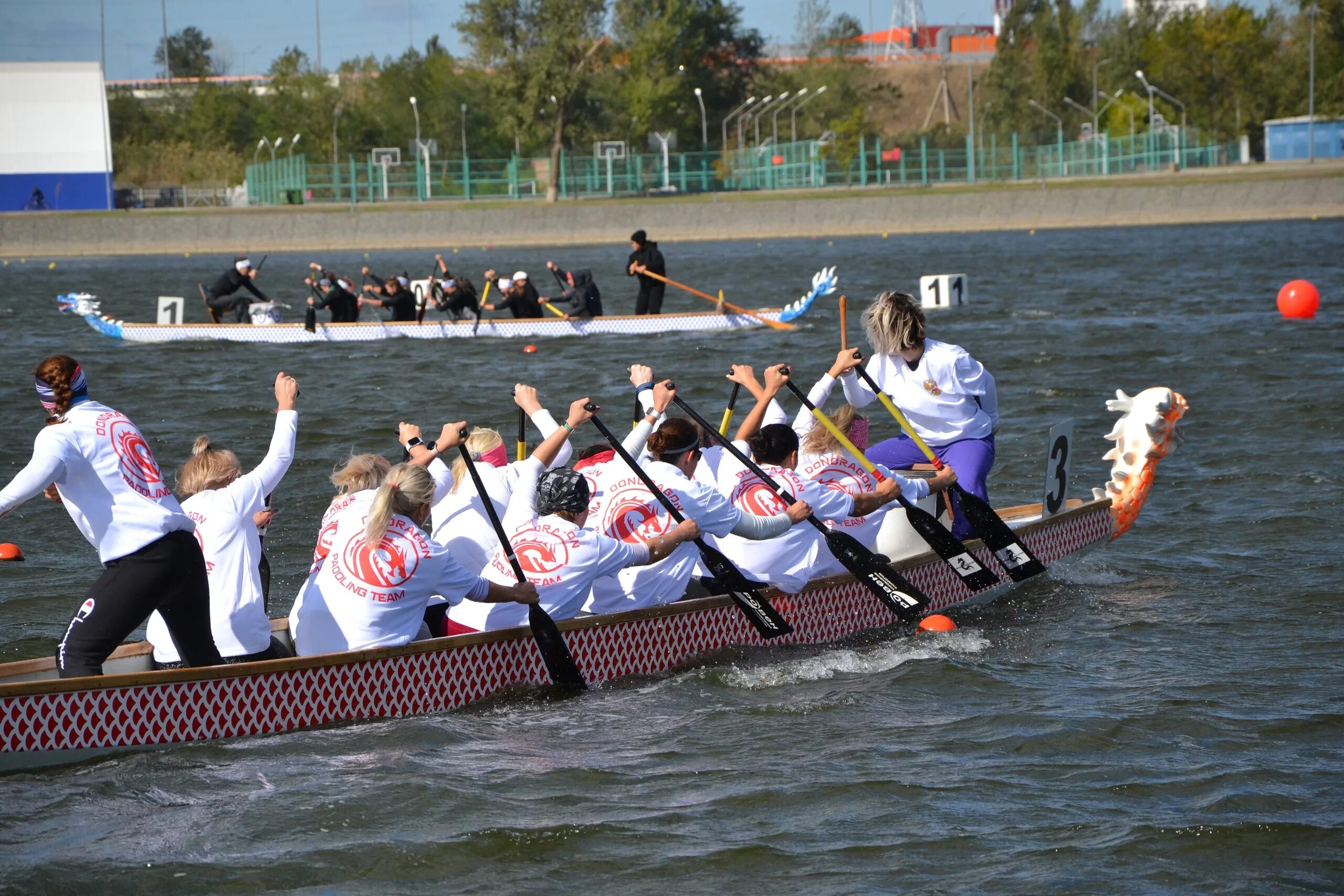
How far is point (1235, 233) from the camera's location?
152 ft

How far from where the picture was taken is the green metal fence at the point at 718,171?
63969 millimetres

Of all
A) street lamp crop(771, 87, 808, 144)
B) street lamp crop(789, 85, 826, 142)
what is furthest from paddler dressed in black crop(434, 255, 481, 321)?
street lamp crop(789, 85, 826, 142)

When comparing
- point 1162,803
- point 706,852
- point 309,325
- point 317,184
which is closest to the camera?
point 706,852

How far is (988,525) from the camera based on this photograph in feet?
30.3

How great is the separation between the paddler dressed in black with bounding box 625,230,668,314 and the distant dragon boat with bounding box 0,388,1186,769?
14598 mm

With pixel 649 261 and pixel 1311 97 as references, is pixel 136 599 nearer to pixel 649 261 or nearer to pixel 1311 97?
pixel 649 261

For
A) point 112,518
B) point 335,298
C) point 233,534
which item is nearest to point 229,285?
point 335,298

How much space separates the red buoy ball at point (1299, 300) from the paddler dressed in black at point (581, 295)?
35.2 feet

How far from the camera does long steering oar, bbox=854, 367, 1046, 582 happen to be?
9.06 m

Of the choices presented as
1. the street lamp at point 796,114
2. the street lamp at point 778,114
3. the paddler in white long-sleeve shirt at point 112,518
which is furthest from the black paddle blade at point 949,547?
the street lamp at point 796,114

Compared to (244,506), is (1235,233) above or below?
above

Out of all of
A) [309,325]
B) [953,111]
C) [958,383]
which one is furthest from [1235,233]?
[953,111]

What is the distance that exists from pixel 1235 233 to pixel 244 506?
4464 cm

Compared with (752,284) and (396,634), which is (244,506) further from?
(752,284)
